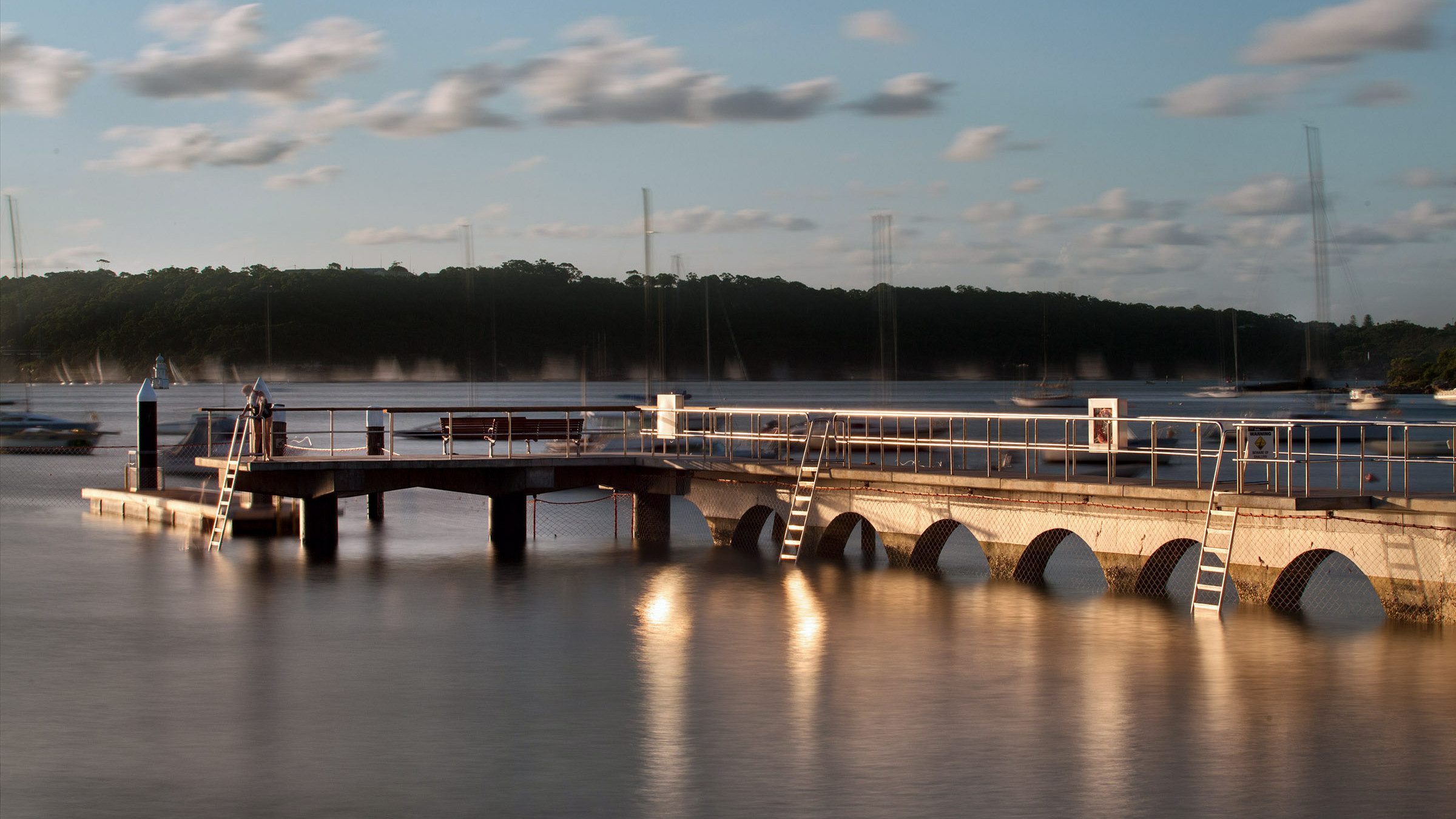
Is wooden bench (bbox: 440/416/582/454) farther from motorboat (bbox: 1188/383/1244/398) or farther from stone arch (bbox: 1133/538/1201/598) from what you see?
motorboat (bbox: 1188/383/1244/398)

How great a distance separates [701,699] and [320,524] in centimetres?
1616

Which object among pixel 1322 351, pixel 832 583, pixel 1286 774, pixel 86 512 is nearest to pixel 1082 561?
pixel 832 583

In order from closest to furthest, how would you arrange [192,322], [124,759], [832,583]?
[124,759]
[832,583]
[192,322]

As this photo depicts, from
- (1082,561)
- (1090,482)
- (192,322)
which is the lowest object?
(1082,561)

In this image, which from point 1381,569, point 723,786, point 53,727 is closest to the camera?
point 723,786

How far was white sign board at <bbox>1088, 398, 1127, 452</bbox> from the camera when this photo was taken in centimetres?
2012

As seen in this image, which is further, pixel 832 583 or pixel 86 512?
pixel 86 512

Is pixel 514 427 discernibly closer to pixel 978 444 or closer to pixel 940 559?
pixel 940 559

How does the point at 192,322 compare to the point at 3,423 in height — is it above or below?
above

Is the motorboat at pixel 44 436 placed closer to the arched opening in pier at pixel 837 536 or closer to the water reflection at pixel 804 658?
the arched opening in pier at pixel 837 536

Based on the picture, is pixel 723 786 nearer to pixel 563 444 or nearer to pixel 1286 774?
pixel 1286 774

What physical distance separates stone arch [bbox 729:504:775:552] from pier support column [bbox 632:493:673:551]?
279 centimetres

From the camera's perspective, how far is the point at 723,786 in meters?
10.8

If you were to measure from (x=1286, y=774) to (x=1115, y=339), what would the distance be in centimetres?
16937
